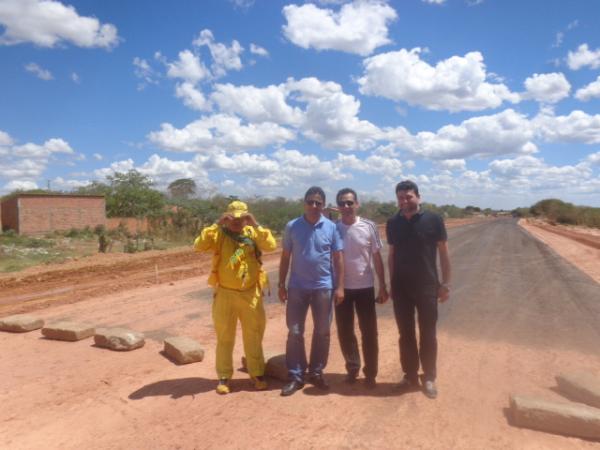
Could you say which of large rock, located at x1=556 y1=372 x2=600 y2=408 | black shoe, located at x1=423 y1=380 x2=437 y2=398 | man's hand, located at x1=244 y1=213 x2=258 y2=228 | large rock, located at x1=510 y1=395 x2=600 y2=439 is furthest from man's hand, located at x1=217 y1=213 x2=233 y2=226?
large rock, located at x1=556 y1=372 x2=600 y2=408

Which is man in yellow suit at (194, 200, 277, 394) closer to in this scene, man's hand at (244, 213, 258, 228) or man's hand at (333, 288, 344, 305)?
man's hand at (244, 213, 258, 228)

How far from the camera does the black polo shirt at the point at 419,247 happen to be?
4.33m

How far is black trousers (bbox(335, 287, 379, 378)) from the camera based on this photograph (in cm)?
452

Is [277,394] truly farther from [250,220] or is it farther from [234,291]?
[250,220]

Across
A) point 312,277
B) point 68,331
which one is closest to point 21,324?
point 68,331

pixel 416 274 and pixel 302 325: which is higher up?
pixel 416 274

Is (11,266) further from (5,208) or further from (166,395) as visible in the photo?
(5,208)

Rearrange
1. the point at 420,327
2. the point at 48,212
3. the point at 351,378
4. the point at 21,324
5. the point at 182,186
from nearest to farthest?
1. the point at 420,327
2. the point at 351,378
3. the point at 21,324
4. the point at 48,212
5. the point at 182,186

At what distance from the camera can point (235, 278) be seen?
4.47m

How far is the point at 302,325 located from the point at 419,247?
4.26ft

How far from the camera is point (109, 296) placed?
10.1 meters

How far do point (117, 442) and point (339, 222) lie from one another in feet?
8.59

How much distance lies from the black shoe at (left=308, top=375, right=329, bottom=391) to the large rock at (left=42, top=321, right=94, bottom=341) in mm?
3546

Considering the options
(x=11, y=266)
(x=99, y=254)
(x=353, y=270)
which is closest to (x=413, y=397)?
(x=353, y=270)
